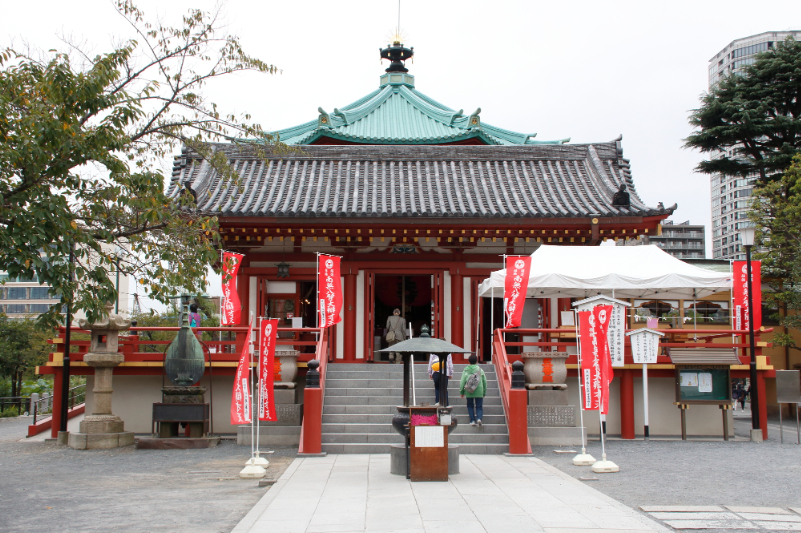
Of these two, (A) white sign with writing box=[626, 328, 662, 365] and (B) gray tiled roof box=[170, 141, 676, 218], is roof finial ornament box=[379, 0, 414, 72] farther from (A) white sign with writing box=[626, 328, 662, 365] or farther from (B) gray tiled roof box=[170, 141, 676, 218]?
(A) white sign with writing box=[626, 328, 662, 365]

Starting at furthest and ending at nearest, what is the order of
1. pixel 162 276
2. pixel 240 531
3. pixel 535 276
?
pixel 535 276
pixel 162 276
pixel 240 531

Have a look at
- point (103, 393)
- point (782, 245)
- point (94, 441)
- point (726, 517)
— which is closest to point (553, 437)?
point (726, 517)

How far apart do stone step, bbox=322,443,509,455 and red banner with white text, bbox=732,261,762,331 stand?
6383 millimetres

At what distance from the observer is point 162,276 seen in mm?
8633

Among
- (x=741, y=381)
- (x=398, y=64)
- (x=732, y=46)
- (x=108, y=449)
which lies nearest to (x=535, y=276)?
(x=108, y=449)

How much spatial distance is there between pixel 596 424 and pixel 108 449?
32.3ft

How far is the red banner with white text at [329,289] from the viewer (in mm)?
14922

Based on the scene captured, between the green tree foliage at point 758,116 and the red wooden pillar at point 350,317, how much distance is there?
19484 millimetres

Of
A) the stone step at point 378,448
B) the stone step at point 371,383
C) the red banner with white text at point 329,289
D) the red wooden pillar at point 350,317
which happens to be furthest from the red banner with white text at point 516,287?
the red wooden pillar at point 350,317

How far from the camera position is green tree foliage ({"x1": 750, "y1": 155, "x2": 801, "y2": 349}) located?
824 inches

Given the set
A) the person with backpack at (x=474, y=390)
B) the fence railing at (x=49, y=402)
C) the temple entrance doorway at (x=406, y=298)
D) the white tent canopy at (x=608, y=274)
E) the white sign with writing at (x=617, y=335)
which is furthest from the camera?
the fence railing at (x=49, y=402)

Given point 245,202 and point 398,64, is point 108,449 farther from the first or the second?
point 398,64

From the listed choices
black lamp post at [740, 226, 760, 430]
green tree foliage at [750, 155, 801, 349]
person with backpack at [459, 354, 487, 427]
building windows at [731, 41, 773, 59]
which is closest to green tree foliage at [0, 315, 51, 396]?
person with backpack at [459, 354, 487, 427]

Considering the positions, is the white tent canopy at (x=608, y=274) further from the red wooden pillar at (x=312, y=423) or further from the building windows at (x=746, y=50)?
the building windows at (x=746, y=50)
